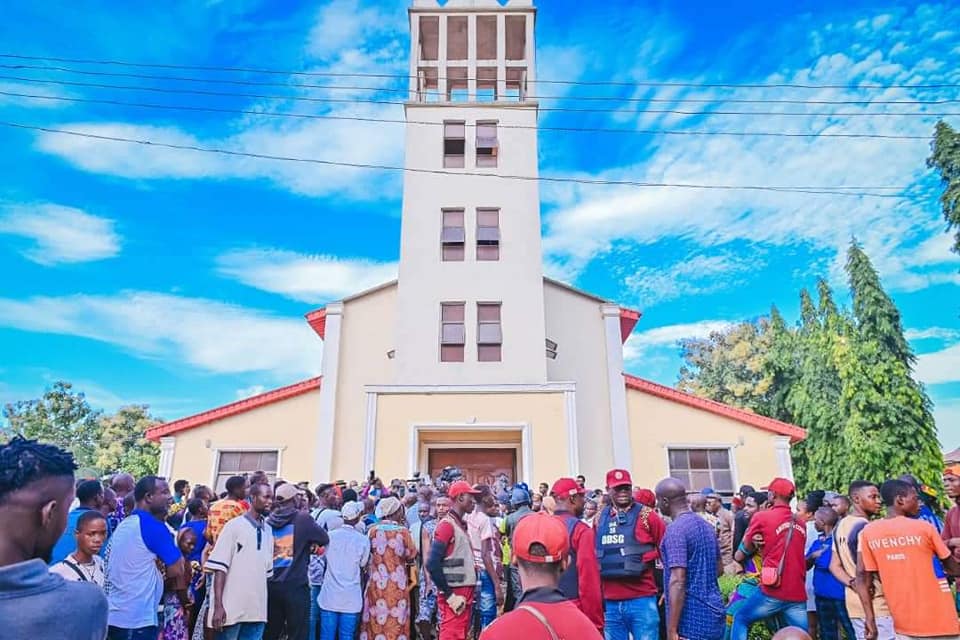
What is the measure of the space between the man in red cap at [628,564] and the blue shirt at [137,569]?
3485mm

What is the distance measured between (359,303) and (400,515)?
12.3 meters

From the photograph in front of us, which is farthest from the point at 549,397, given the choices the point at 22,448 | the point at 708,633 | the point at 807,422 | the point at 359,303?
the point at 807,422

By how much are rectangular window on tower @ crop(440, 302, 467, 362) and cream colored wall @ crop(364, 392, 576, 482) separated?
1330mm

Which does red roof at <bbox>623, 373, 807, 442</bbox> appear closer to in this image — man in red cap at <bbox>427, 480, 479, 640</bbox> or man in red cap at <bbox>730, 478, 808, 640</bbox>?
man in red cap at <bbox>730, 478, 808, 640</bbox>

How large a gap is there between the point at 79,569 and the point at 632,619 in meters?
4.12

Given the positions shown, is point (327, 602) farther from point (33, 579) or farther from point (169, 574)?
point (33, 579)

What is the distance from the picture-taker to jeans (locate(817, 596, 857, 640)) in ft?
20.7

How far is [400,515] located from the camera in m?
6.88

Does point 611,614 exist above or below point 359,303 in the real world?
below

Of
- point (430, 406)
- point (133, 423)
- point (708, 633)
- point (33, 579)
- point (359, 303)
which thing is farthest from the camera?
point (133, 423)

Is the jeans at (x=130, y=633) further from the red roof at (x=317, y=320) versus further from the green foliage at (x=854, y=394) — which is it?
the green foliage at (x=854, y=394)

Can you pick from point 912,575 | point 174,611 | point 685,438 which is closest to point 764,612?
point 912,575

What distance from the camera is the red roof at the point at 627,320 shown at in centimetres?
1968

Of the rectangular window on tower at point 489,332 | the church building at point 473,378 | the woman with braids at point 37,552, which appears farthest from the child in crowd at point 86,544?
the rectangular window on tower at point 489,332
